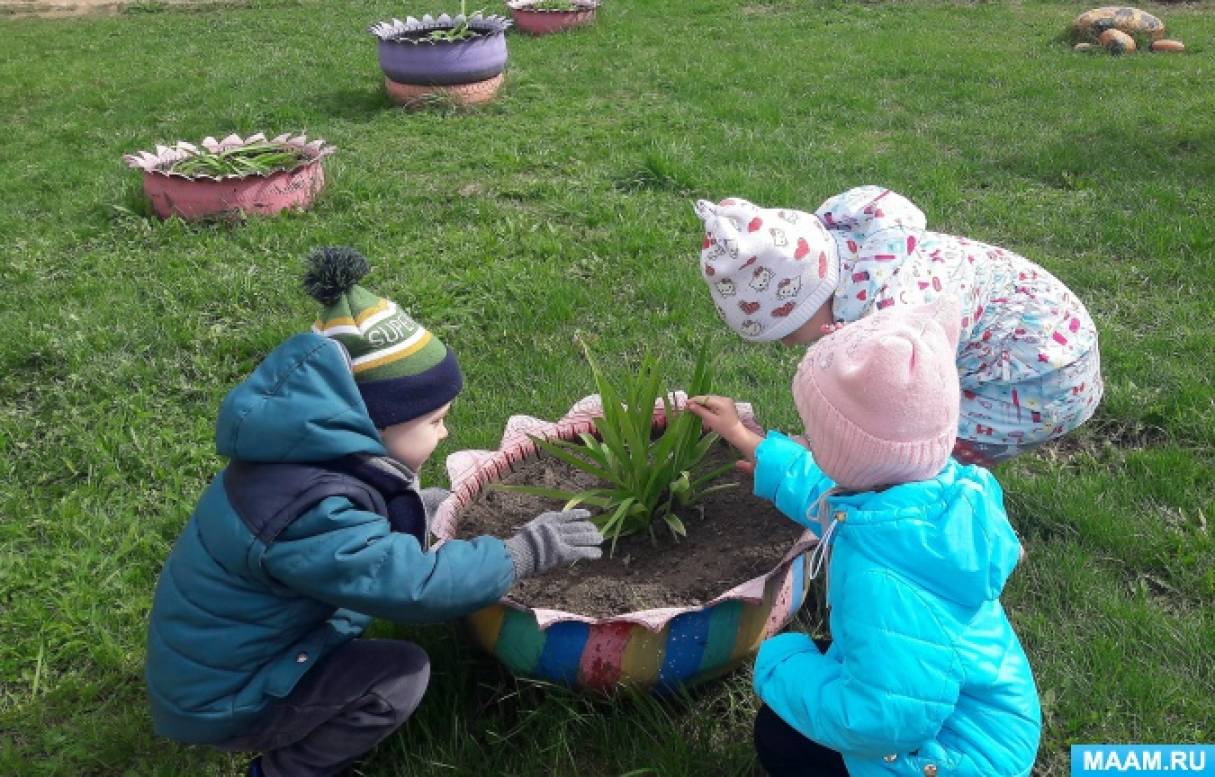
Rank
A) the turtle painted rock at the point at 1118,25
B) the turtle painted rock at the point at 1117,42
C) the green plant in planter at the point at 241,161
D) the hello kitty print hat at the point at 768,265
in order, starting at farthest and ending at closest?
the turtle painted rock at the point at 1118,25, the turtle painted rock at the point at 1117,42, the green plant in planter at the point at 241,161, the hello kitty print hat at the point at 768,265

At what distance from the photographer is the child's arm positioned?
7.48ft

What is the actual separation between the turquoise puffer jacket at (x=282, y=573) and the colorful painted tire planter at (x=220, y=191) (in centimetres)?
370

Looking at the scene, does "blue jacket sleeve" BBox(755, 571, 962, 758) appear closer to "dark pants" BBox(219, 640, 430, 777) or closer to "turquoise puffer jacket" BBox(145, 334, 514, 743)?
"turquoise puffer jacket" BBox(145, 334, 514, 743)

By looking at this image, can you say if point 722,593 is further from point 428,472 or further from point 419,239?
point 419,239

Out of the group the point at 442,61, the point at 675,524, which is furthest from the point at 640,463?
the point at 442,61

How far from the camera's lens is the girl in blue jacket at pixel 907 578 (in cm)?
175

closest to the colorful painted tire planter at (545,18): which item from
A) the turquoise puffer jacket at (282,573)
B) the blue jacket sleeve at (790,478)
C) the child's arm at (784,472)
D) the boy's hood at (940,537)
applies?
the child's arm at (784,472)

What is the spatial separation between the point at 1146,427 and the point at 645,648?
2193 mm

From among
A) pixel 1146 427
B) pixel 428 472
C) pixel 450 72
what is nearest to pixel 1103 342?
pixel 1146 427

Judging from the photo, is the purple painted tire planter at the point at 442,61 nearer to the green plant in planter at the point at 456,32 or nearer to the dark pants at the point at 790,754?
the green plant in planter at the point at 456,32

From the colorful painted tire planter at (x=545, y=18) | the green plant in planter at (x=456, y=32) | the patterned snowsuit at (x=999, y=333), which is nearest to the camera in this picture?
the patterned snowsuit at (x=999, y=333)

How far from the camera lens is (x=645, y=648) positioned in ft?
7.58

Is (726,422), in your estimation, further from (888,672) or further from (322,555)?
(322,555)

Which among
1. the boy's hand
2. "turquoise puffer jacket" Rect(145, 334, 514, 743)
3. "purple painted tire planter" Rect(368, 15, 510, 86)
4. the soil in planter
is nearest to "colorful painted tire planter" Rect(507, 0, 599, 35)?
"purple painted tire planter" Rect(368, 15, 510, 86)
